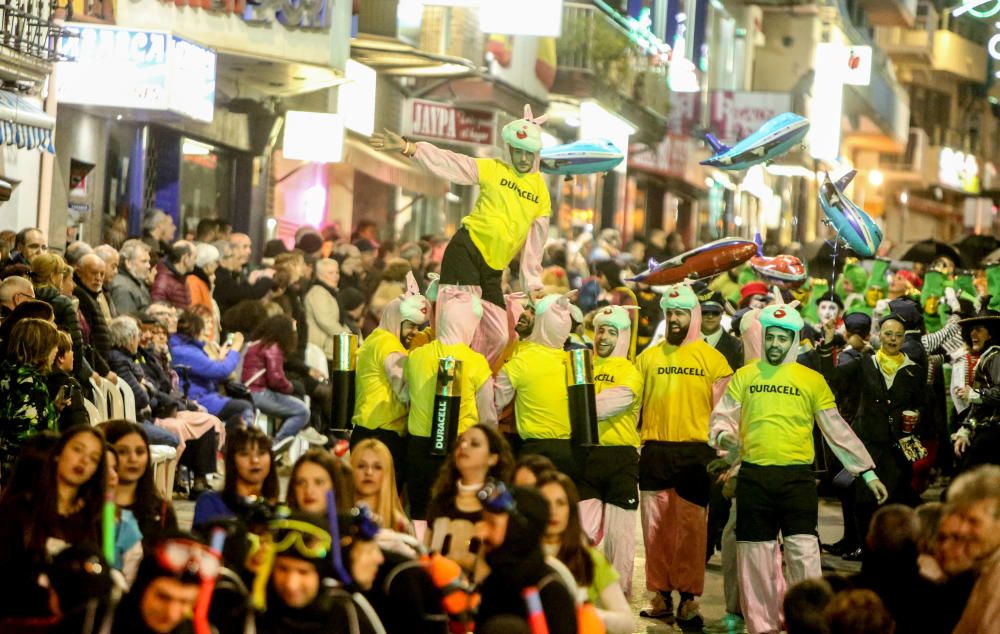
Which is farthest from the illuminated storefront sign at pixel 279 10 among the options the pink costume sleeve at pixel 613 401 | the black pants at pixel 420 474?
the pink costume sleeve at pixel 613 401

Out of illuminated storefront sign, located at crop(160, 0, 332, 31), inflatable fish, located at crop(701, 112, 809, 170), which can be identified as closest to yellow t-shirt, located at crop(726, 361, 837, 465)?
inflatable fish, located at crop(701, 112, 809, 170)

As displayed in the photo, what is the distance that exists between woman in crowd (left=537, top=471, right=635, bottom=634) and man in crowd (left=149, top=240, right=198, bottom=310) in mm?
9192

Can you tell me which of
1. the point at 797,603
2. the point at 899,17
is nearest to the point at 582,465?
the point at 797,603

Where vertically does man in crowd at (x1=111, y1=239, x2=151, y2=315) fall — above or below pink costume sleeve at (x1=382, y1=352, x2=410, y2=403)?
above

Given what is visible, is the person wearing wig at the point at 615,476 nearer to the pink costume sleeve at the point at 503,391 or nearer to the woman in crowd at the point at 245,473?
the pink costume sleeve at the point at 503,391

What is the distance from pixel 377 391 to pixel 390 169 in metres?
15.8

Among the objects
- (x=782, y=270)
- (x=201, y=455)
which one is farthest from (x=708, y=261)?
(x=201, y=455)

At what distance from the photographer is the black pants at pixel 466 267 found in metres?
12.8

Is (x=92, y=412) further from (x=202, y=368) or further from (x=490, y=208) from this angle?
(x=202, y=368)

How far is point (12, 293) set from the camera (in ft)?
43.5

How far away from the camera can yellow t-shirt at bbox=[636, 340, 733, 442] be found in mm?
12789

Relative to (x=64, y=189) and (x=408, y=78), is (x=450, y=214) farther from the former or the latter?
(x=64, y=189)

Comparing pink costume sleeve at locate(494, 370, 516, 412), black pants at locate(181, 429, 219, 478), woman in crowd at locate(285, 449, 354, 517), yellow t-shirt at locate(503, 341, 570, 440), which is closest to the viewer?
woman in crowd at locate(285, 449, 354, 517)

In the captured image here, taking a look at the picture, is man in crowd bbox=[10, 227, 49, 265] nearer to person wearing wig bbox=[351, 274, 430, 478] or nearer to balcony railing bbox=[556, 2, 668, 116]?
person wearing wig bbox=[351, 274, 430, 478]
